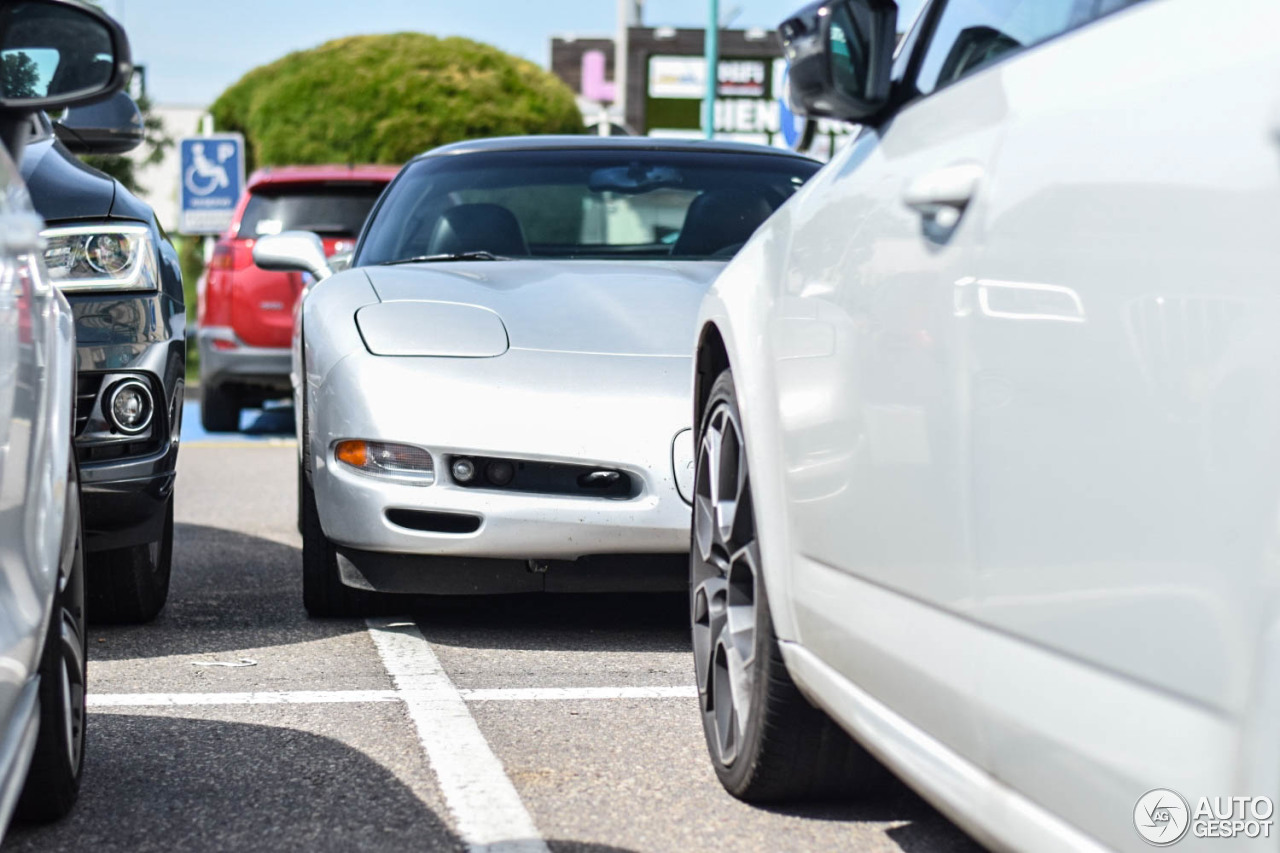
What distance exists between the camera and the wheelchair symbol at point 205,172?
16.8 metres

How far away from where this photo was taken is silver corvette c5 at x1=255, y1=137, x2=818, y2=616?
14.4 feet

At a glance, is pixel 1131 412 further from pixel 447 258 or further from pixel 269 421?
pixel 269 421

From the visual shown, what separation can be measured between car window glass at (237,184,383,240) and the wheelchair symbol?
554 cm

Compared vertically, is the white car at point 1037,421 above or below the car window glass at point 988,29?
below

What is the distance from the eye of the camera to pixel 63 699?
283cm

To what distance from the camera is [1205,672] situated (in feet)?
5.05

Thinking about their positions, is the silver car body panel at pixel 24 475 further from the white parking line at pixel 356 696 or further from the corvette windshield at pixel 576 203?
the corvette windshield at pixel 576 203

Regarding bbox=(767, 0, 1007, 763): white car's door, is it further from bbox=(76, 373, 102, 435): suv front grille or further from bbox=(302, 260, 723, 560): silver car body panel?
bbox=(76, 373, 102, 435): suv front grille

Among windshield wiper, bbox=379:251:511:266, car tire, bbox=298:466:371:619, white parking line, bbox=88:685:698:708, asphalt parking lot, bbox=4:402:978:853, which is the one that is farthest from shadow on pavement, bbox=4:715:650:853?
windshield wiper, bbox=379:251:511:266

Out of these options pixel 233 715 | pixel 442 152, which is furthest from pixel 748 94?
pixel 233 715

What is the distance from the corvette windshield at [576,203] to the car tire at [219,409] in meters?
6.73

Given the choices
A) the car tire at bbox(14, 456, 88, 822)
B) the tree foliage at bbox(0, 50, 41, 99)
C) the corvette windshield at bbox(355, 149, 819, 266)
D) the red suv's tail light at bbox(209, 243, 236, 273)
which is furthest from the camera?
the red suv's tail light at bbox(209, 243, 236, 273)

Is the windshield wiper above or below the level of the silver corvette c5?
above

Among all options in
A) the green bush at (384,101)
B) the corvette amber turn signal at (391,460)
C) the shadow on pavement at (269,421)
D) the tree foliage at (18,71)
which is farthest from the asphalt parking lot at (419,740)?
the green bush at (384,101)
